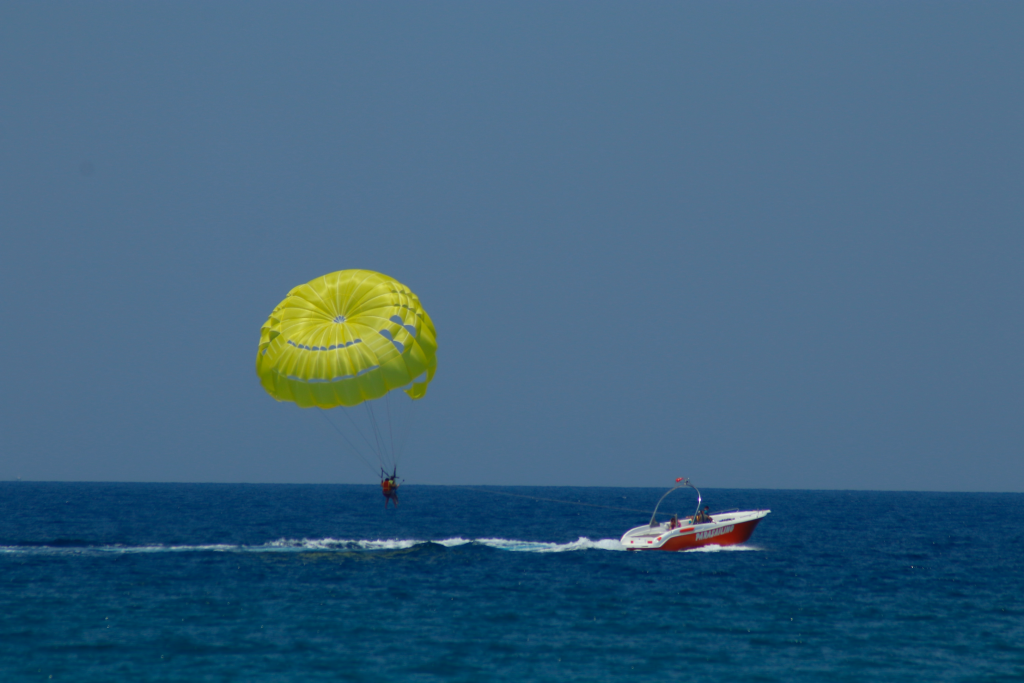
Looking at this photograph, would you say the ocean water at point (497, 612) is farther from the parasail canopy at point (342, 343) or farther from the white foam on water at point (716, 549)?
the parasail canopy at point (342, 343)

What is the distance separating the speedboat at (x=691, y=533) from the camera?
3953cm

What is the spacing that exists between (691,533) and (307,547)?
18066mm

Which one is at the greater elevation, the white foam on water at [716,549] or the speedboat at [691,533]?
the speedboat at [691,533]

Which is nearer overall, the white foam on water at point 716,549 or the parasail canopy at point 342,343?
the parasail canopy at point 342,343

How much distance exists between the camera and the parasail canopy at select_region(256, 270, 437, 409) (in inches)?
1186

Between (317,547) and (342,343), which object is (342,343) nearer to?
(342,343)

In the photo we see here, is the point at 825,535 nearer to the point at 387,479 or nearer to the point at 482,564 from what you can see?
the point at 482,564

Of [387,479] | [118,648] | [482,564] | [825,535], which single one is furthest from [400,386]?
[825,535]

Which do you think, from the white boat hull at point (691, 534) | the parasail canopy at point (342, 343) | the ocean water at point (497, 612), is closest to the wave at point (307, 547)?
the ocean water at point (497, 612)

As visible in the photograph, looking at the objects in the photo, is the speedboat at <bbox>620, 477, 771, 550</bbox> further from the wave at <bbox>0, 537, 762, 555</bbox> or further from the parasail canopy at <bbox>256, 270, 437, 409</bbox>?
the parasail canopy at <bbox>256, 270, 437, 409</bbox>

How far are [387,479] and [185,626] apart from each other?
30.1 ft

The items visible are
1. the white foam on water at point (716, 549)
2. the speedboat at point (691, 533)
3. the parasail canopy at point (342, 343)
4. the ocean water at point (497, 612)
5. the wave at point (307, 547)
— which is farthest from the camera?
the white foam on water at point (716, 549)

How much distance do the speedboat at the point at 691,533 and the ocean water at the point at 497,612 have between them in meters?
0.67

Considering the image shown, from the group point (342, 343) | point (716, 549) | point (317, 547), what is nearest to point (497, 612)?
point (342, 343)
